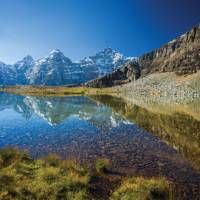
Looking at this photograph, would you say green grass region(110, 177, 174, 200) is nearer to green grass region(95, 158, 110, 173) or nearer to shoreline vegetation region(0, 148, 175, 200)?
shoreline vegetation region(0, 148, 175, 200)

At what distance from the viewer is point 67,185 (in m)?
15.5

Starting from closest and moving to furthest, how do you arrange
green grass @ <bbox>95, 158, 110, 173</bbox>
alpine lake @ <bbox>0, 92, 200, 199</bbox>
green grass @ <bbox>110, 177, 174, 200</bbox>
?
green grass @ <bbox>110, 177, 174, 200</bbox> → green grass @ <bbox>95, 158, 110, 173</bbox> → alpine lake @ <bbox>0, 92, 200, 199</bbox>

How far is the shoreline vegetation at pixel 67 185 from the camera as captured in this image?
47.7 feet

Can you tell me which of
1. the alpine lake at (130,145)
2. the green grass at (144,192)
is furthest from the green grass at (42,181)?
the alpine lake at (130,145)

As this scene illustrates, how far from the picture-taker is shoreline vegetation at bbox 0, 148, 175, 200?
47.7 ft

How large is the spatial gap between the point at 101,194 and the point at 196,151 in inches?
570

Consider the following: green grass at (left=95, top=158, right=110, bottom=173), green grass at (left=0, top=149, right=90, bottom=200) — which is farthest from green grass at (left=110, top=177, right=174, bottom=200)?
green grass at (left=95, top=158, right=110, bottom=173)

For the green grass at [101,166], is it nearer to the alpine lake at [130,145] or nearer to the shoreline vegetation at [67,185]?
the shoreline vegetation at [67,185]

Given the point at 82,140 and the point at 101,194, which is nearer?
the point at 101,194

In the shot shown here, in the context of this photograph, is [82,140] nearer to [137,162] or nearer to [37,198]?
[137,162]

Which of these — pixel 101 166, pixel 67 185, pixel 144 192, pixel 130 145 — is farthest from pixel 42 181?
pixel 130 145

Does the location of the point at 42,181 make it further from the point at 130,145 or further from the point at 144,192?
the point at 130,145

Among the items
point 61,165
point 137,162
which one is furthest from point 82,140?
point 61,165

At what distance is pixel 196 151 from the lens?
88.2 feet
